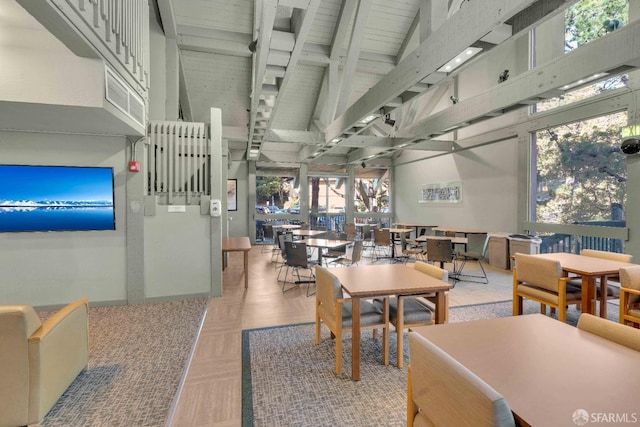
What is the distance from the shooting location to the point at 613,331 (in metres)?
1.44

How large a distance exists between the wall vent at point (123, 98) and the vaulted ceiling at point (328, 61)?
1.36m

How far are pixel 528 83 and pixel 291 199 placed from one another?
785cm

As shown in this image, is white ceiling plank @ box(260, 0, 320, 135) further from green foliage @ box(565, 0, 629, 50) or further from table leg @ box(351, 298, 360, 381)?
green foliage @ box(565, 0, 629, 50)

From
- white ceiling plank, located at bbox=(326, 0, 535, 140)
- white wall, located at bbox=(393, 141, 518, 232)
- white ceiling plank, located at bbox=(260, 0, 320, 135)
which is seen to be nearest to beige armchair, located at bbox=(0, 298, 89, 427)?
white ceiling plank, located at bbox=(260, 0, 320, 135)

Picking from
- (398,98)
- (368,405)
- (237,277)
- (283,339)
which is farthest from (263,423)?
(237,277)

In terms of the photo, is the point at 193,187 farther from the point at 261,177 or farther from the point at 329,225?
the point at 329,225

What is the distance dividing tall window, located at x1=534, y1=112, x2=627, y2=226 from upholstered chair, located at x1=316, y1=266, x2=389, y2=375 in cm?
497

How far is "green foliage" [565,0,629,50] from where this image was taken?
4.58 metres

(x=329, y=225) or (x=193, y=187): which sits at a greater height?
(x=193, y=187)

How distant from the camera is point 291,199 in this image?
10789 mm

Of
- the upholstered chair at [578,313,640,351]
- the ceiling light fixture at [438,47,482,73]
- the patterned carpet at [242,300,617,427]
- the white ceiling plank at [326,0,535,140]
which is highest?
the white ceiling plank at [326,0,535,140]

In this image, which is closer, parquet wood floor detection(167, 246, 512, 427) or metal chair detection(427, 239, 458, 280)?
parquet wood floor detection(167, 246, 512, 427)

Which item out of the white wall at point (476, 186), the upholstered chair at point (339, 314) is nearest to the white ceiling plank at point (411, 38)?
the white wall at point (476, 186)

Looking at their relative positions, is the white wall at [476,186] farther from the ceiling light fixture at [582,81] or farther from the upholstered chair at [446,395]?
the upholstered chair at [446,395]
